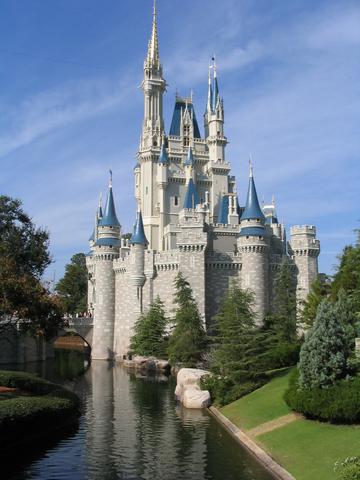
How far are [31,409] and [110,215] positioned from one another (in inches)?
1413

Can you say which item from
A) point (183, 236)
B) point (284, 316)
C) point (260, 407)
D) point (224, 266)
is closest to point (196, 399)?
point (260, 407)

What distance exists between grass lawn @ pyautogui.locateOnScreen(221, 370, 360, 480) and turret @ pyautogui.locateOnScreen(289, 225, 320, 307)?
30362 millimetres

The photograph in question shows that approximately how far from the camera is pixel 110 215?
181 feet

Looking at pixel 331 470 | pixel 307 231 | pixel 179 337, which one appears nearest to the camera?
pixel 331 470

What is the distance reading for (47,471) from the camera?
676 inches

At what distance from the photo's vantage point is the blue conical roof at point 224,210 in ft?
188

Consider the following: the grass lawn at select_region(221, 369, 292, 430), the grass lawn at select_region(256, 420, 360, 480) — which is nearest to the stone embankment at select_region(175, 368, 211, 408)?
the grass lawn at select_region(221, 369, 292, 430)

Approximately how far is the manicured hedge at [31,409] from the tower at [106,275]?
1134 inches

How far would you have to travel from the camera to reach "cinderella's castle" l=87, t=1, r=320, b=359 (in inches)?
1981

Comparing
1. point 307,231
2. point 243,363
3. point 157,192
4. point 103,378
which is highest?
point 157,192

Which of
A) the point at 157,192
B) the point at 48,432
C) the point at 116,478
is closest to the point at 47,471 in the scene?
the point at 116,478

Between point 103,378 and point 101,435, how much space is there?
18.8 meters

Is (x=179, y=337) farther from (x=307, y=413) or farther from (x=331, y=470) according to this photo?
(x=331, y=470)

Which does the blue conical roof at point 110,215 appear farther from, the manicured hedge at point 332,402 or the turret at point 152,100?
the manicured hedge at point 332,402
